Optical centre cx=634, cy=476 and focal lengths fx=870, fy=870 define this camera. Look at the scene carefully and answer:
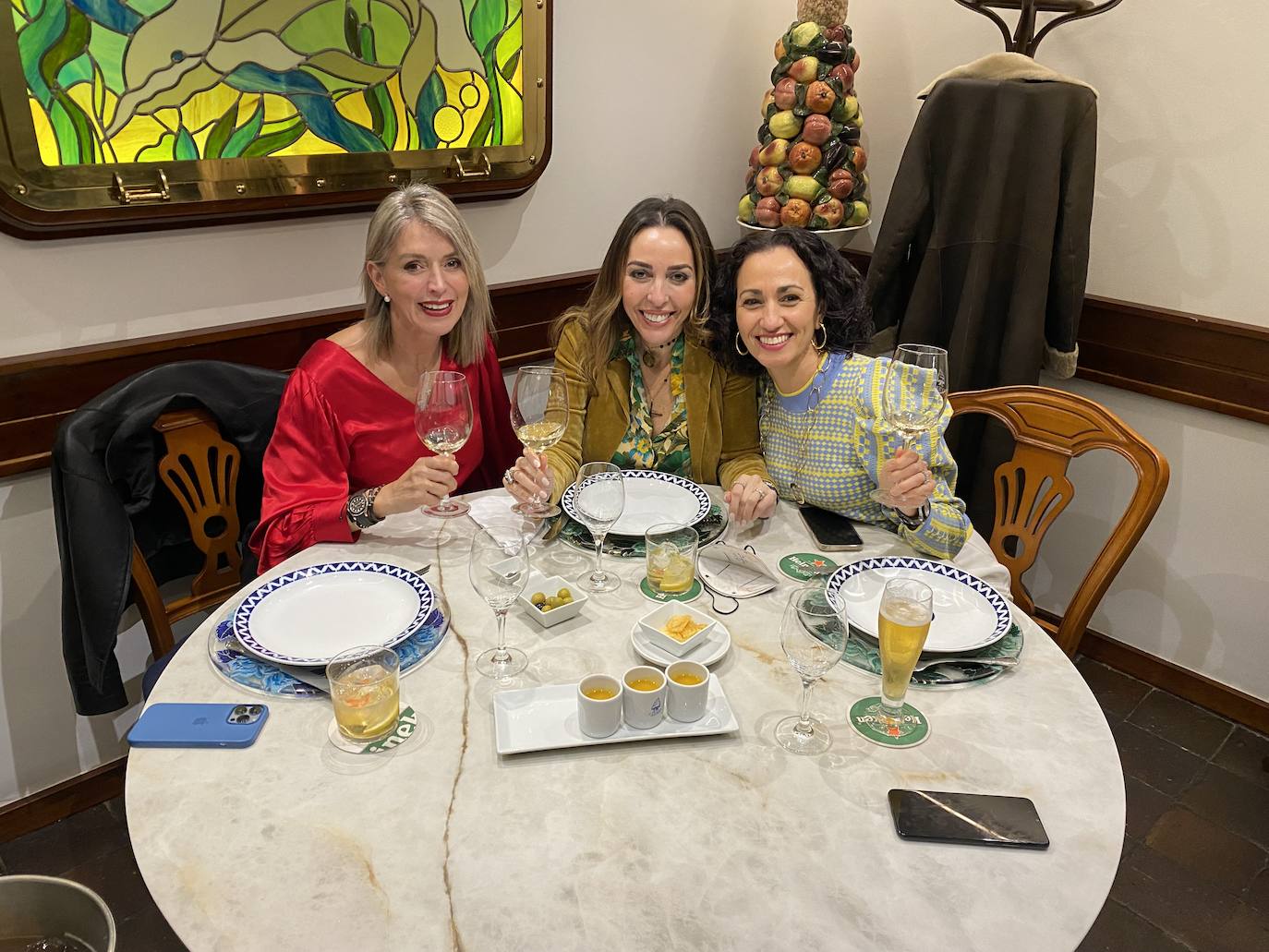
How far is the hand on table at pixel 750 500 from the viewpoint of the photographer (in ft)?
5.62

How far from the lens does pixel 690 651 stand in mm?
1322

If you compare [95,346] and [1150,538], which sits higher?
[95,346]

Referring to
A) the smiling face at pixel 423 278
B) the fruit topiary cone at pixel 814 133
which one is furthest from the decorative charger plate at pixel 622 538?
the fruit topiary cone at pixel 814 133

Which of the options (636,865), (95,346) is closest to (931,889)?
(636,865)

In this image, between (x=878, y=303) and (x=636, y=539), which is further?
(x=878, y=303)

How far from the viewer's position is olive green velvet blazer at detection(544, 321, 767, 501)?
6.90 ft

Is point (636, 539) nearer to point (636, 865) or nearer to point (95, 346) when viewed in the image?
point (636, 865)

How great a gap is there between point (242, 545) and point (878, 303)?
6.39ft

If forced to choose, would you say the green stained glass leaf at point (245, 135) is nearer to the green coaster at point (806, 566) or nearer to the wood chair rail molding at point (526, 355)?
the wood chair rail molding at point (526, 355)

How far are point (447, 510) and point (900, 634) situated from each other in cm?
100

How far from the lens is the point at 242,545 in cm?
206

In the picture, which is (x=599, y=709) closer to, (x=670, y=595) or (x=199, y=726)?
(x=670, y=595)

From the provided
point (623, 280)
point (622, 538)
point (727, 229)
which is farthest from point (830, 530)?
point (727, 229)

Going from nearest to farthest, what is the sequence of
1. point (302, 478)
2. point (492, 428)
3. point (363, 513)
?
point (363, 513)
point (302, 478)
point (492, 428)
